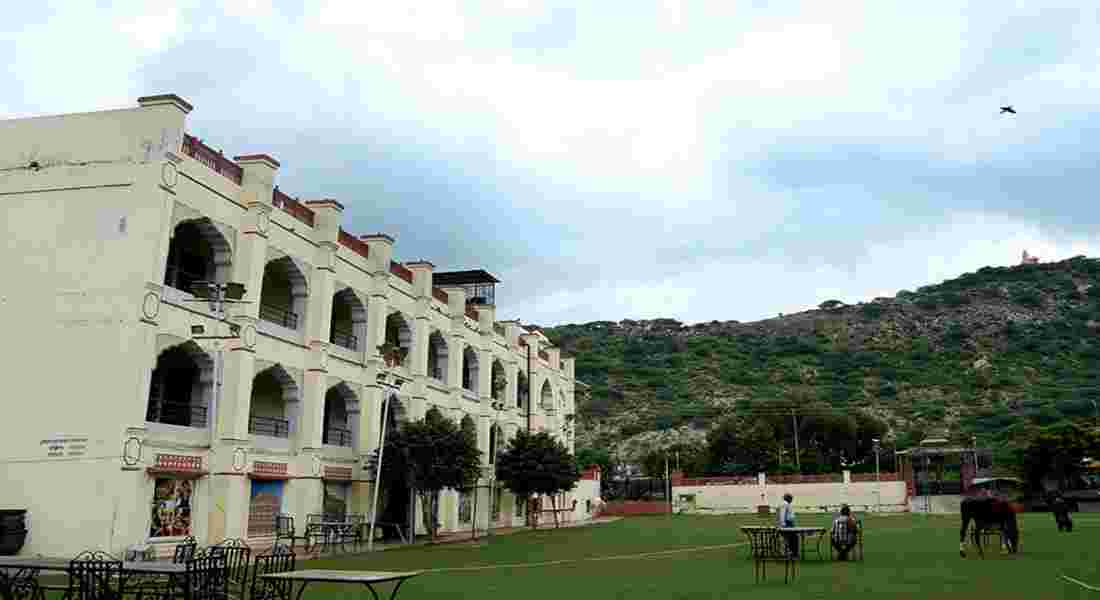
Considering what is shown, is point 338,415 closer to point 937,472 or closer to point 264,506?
point 264,506

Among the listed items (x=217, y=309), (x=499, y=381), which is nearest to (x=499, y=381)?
(x=499, y=381)

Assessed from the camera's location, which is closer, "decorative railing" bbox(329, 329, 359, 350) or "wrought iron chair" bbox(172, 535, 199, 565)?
"wrought iron chair" bbox(172, 535, 199, 565)

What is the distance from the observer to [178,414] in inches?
1087

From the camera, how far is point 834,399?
3765 inches

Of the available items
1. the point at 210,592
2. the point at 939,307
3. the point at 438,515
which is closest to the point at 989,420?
the point at 939,307

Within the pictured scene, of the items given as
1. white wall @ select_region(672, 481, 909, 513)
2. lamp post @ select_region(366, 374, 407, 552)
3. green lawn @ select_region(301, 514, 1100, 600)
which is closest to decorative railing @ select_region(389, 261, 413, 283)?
lamp post @ select_region(366, 374, 407, 552)

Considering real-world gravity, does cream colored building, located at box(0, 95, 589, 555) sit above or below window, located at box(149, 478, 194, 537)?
above

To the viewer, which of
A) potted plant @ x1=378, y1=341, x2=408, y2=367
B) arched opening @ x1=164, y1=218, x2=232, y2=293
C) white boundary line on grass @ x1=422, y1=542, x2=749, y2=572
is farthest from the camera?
potted plant @ x1=378, y1=341, x2=408, y2=367

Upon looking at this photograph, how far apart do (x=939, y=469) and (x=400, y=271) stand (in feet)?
139

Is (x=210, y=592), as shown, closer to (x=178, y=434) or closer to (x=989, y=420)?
(x=178, y=434)

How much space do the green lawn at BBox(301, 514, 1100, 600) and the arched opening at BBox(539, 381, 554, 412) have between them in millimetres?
30180

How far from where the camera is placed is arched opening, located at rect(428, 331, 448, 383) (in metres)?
43.3

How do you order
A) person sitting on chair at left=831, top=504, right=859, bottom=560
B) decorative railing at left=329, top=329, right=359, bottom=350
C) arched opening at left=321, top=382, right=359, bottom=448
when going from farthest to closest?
decorative railing at left=329, top=329, right=359, bottom=350 < arched opening at left=321, top=382, right=359, bottom=448 < person sitting on chair at left=831, top=504, right=859, bottom=560

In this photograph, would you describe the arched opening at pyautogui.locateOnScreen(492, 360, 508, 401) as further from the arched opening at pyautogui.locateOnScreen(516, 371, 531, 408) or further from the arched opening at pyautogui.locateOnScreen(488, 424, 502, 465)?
the arched opening at pyautogui.locateOnScreen(516, 371, 531, 408)
